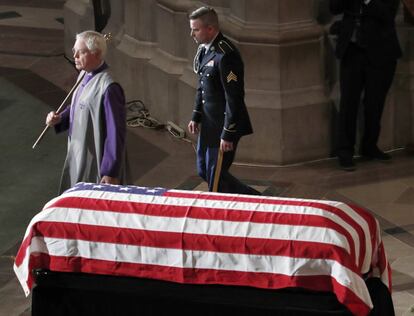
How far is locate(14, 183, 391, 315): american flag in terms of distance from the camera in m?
5.89

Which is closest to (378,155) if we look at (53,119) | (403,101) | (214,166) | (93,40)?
(403,101)

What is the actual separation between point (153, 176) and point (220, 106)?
1891mm

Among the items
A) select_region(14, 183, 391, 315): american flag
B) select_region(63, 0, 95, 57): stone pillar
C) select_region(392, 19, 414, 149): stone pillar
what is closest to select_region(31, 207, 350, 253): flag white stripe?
select_region(14, 183, 391, 315): american flag

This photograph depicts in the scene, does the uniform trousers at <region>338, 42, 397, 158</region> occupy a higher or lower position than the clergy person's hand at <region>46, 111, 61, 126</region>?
lower

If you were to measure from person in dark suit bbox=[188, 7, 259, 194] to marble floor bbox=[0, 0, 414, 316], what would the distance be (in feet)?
3.73

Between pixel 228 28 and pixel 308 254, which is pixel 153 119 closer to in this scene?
pixel 228 28

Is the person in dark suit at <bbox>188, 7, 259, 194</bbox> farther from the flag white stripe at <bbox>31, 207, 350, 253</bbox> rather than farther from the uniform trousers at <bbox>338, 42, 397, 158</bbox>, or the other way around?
the flag white stripe at <bbox>31, 207, 350, 253</bbox>

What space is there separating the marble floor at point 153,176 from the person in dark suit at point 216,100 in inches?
44.8

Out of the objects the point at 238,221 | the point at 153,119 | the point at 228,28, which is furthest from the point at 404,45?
the point at 238,221

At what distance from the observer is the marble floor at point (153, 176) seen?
848cm

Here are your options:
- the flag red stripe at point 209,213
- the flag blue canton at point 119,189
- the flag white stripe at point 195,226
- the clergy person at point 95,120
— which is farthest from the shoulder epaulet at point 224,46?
the flag white stripe at point 195,226

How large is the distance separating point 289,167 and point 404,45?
1349 mm

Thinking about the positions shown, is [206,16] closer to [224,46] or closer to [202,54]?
[224,46]

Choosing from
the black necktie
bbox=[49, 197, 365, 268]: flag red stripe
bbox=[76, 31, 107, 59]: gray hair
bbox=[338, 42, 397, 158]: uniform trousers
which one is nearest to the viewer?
bbox=[49, 197, 365, 268]: flag red stripe
